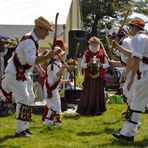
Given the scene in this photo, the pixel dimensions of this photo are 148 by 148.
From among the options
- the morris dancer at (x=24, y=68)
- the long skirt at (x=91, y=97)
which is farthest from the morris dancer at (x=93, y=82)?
the morris dancer at (x=24, y=68)

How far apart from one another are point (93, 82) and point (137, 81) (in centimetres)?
387

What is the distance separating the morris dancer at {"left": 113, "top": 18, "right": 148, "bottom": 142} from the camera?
6672 millimetres

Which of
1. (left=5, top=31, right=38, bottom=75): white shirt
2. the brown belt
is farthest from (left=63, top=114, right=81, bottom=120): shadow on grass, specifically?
the brown belt

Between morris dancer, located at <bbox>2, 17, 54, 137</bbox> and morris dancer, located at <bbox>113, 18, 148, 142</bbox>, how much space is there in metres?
1.20

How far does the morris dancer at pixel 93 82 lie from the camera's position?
10461 mm

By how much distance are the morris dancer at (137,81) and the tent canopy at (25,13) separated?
229 inches

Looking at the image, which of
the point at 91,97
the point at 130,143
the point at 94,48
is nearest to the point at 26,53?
the point at 130,143

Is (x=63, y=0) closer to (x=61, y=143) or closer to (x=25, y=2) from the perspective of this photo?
(x=25, y=2)

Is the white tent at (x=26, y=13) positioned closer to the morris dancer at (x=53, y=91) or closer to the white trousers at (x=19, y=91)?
the morris dancer at (x=53, y=91)

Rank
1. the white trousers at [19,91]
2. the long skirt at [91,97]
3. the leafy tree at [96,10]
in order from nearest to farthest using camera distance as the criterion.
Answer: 1. the white trousers at [19,91]
2. the long skirt at [91,97]
3. the leafy tree at [96,10]

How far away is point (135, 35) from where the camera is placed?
22.5 ft

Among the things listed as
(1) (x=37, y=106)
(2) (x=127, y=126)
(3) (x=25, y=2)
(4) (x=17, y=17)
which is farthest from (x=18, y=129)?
(3) (x=25, y=2)

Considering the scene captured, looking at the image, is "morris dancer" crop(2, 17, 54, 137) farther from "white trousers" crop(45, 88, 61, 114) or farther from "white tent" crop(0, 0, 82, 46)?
"white tent" crop(0, 0, 82, 46)

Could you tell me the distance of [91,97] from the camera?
→ 430 inches
